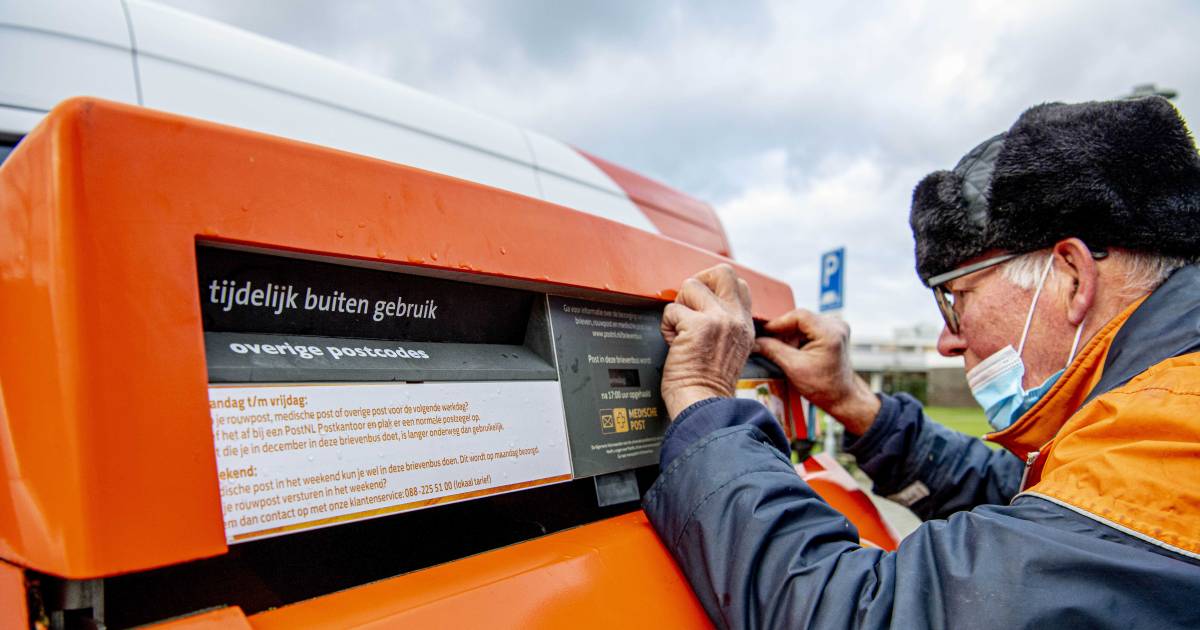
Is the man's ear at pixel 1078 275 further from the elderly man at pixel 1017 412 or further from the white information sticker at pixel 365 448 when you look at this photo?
the white information sticker at pixel 365 448

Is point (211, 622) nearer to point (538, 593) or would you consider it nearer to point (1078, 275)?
point (538, 593)

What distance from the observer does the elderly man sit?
3.03 ft

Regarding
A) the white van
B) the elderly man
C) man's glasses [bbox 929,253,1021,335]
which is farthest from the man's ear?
the white van

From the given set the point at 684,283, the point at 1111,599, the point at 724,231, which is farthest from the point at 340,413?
the point at 724,231

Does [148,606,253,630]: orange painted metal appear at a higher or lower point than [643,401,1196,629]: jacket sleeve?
higher

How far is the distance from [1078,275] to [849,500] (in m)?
0.77

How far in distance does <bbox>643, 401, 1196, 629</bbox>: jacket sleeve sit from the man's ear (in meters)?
0.67

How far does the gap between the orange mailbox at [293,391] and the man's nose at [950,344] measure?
3.74ft

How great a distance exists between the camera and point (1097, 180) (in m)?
1.43

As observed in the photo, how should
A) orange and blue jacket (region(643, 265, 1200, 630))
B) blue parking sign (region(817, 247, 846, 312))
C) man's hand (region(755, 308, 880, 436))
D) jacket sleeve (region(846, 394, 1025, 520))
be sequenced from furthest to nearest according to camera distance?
blue parking sign (region(817, 247, 846, 312)) → jacket sleeve (region(846, 394, 1025, 520)) → man's hand (region(755, 308, 880, 436)) → orange and blue jacket (region(643, 265, 1200, 630))

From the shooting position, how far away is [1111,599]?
2.92ft

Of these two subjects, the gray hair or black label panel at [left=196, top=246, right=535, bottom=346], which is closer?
black label panel at [left=196, top=246, right=535, bottom=346]

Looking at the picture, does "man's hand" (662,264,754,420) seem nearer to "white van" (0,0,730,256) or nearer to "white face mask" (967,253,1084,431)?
"white face mask" (967,253,1084,431)

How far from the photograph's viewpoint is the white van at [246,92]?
4.49ft
